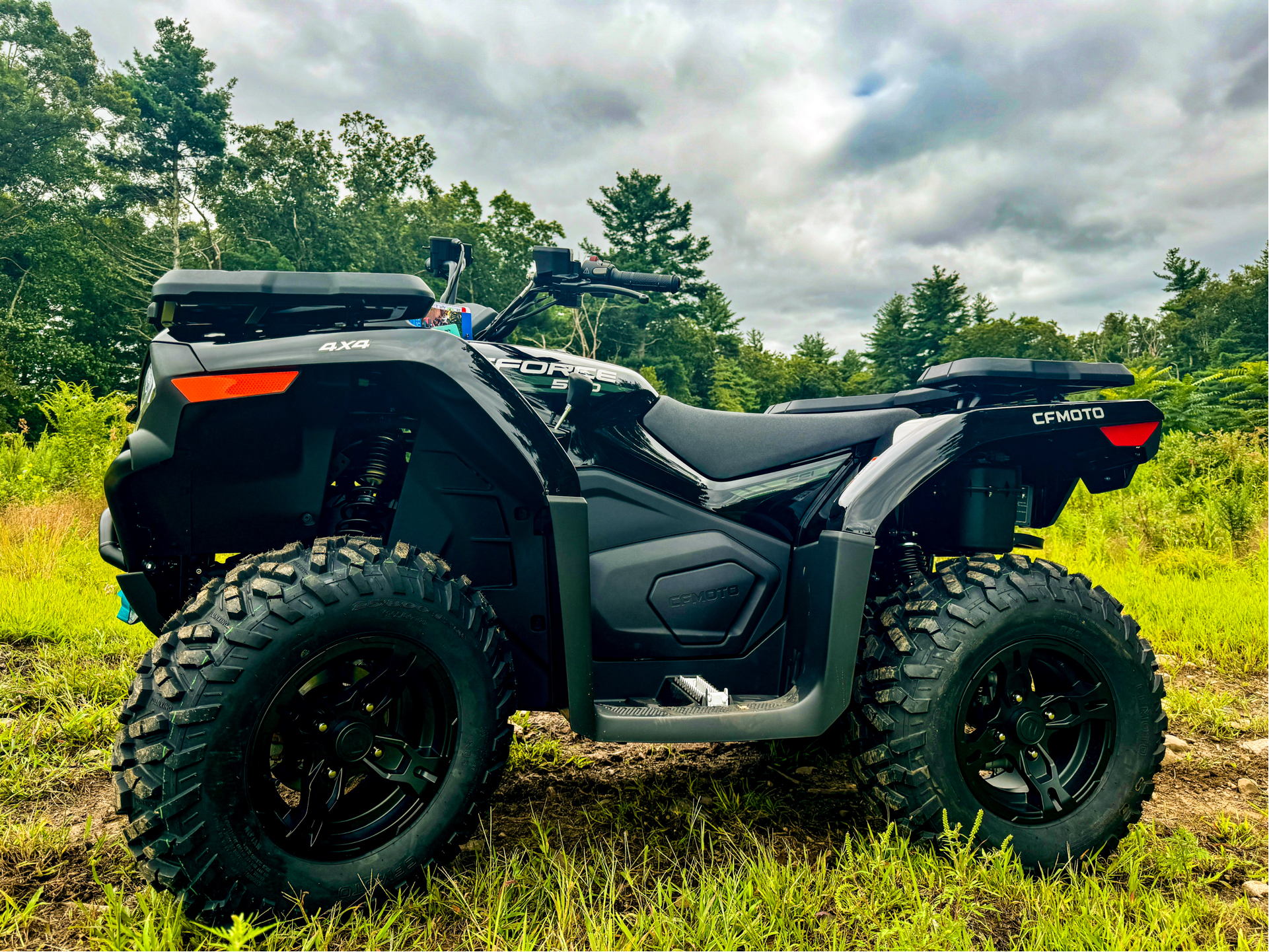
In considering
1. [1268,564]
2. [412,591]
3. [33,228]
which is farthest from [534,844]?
[33,228]

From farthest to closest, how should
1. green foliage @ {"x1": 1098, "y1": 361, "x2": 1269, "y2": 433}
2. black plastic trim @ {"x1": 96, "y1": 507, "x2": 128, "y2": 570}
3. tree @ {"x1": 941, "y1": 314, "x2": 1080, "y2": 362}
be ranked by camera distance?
tree @ {"x1": 941, "y1": 314, "x2": 1080, "y2": 362} < green foliage @ {"x1": 1098, "y1": 361, "x2": 1269, "y2": 433} < black plastic trim @ {"x1": 96, "y1": 507, "x2": 128, "y2": 570}

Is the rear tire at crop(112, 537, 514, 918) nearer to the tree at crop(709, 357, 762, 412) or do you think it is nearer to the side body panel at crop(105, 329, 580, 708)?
the side body panel at crop(105, 329, 580, 708)

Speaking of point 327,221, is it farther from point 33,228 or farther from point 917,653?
point 917,653

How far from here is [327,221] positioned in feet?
94.9

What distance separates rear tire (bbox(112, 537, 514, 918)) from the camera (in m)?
1.35

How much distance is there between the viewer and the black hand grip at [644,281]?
6.83ft

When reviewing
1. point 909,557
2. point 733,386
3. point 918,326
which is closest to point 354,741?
point 909,557

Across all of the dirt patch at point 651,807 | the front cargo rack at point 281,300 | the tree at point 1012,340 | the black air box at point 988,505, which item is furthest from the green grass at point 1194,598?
the tree at point 1012,340

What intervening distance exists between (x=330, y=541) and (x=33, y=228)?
28.6 meters

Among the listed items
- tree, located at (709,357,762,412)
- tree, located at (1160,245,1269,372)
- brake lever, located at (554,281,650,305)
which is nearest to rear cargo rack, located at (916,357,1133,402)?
brake lever, located at (554,281,650,305)

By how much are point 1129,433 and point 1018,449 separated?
0.31 metres

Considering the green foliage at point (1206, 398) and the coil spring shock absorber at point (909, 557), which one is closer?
the coil spring shock absorber at point (909, 557)

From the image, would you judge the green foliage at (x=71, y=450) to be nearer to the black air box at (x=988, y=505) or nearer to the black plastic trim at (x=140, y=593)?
the black plastic trim at (x=140, y=593)

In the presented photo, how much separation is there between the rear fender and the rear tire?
1055 mm
